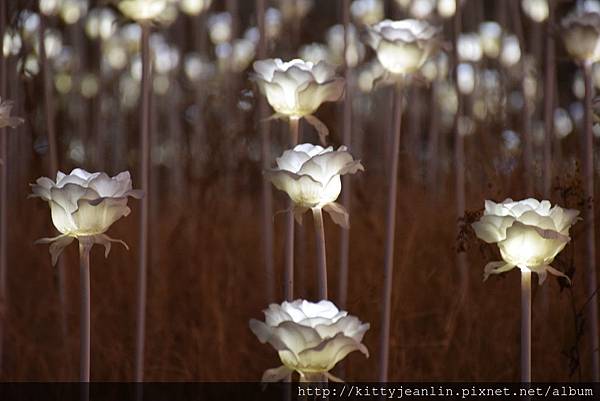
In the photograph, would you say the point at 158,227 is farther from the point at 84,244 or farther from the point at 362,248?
the point at 84,244

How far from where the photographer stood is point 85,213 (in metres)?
1.12

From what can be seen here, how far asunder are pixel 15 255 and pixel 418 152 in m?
1.21

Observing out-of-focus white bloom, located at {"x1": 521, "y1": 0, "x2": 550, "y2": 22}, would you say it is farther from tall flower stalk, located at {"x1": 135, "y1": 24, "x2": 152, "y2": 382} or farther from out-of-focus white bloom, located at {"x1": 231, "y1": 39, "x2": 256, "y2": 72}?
tall flower stalk, located at {"x1": 135, "y1": 24, "x2": 152, "y2": 382}

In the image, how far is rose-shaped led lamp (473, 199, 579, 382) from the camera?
1117 mm

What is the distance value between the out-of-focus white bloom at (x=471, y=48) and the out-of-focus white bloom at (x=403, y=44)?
1409 millimetres

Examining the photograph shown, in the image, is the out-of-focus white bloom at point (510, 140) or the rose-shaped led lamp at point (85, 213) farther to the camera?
the out-of-focus white bloom at point (510, 140)

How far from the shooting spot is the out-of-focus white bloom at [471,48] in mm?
2877

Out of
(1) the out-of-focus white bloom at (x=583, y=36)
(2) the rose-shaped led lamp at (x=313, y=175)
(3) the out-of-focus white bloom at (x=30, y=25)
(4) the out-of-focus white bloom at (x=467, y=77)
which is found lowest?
(2) the rose-shaped led lamp at (x=313, y=175)

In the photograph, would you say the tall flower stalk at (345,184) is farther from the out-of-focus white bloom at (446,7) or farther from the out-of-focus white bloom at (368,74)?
the out-of-focus white bloom at (368,74)

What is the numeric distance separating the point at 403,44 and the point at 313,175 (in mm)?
358

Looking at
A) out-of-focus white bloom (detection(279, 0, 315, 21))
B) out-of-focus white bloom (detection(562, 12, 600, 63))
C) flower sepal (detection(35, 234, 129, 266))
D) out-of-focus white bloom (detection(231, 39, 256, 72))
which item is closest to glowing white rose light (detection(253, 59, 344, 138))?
flower sepal (detection(35, 234, 129, 266))

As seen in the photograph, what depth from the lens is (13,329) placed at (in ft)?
5.87

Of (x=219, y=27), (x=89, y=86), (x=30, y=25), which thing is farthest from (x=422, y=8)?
(x=89, y=86)

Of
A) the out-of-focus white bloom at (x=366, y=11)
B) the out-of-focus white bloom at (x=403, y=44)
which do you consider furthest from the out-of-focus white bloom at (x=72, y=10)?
the out-of-focus white bloom at (x=403, y=44)
